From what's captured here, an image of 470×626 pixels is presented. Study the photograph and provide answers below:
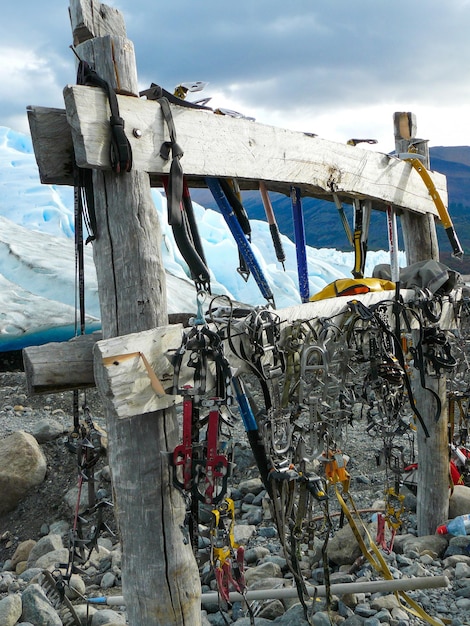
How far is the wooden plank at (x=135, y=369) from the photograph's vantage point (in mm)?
2561

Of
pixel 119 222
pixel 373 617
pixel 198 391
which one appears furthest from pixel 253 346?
pixel 373 617

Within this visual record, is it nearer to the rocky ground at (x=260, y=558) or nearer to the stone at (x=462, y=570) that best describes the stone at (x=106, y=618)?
the rocky ground at (x=260, y=558)

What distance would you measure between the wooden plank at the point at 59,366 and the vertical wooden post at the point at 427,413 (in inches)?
138

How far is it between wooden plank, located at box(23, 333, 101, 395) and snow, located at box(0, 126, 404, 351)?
8.33 m

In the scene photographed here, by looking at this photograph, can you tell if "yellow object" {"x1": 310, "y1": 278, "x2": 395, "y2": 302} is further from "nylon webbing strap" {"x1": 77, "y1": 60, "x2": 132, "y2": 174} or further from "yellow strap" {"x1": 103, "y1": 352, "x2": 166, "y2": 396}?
"nylon webbing strap" {"x1": 77, "y1": 60, "x2": 132, "y2": 174}

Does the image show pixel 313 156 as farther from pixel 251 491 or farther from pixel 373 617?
pixel 251 491

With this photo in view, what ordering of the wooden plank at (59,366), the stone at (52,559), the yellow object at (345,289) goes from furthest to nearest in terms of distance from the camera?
the stone at (52,559) → the yellow object at (345,289) → the wooden plank at (59,366)

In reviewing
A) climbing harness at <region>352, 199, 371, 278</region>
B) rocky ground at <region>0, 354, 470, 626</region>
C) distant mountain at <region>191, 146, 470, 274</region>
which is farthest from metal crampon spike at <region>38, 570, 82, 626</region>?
distant mountain at <region>191, 146, 470, 274</region>

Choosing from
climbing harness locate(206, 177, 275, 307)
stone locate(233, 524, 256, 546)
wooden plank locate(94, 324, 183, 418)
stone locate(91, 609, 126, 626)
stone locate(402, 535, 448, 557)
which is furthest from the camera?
stone locate(233, 524, 256, 546)

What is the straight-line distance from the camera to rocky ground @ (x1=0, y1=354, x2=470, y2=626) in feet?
15.4

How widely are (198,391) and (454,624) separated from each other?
3.05 metres

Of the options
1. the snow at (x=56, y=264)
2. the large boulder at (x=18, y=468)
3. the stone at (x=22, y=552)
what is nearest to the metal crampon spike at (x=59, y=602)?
the stone at (x=22, y=552)

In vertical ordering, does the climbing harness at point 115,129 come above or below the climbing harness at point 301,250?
above

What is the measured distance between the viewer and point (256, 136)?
3.36 m
